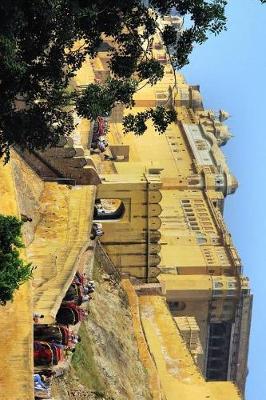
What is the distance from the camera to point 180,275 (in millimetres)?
53406

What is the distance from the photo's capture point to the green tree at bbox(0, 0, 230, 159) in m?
18.1

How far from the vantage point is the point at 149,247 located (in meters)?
37.2

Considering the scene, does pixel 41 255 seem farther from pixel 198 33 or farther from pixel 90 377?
pixel 198 33

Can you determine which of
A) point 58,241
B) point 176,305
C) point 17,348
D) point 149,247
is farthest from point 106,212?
point 176,305

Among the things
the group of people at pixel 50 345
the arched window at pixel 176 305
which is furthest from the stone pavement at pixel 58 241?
the arched window at pixel 176 305

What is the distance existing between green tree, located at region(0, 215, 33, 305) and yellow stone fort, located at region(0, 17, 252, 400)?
3033 millimetres

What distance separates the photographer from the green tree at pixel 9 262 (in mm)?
19266

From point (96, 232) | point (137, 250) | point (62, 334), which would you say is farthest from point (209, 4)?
point (137, 250)

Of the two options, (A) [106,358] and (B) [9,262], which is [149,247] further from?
(B) [9,262]

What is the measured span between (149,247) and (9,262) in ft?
58.7

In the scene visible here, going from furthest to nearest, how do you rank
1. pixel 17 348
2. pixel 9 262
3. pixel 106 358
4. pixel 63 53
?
pixel 106 358, pixel 17 348, pixel 63 53, pixel 9 262

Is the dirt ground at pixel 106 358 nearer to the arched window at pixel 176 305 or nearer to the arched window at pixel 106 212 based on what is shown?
the arched window at pixel 106 212

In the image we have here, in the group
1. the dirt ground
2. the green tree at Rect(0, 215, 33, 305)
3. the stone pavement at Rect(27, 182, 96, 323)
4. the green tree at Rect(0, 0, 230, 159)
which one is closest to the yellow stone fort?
the stone pavement at Rect(27, 182, 96, 323)

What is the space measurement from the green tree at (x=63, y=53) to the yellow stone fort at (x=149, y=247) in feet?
19.2
